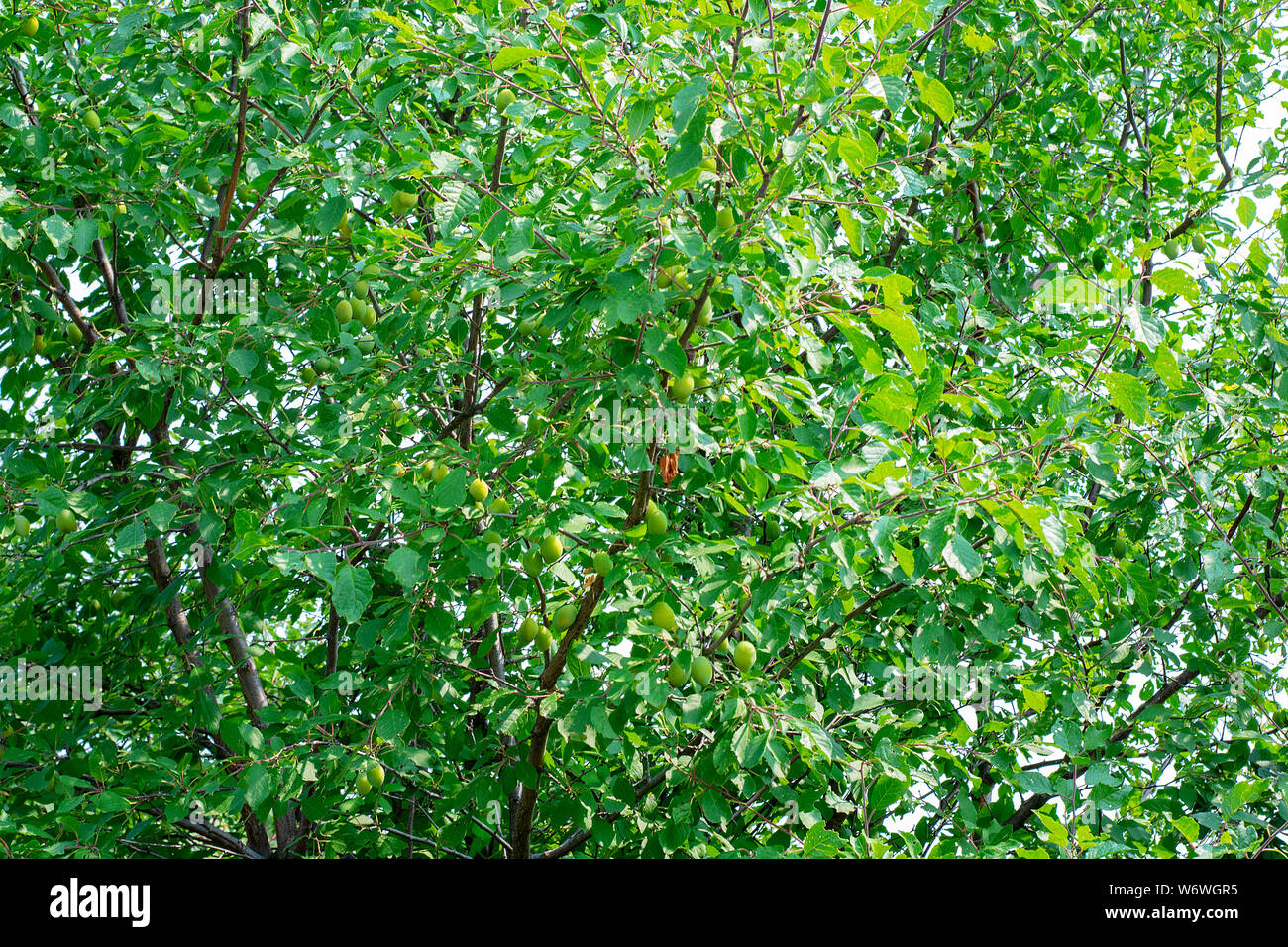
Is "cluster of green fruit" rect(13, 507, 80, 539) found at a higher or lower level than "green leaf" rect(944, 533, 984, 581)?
higher

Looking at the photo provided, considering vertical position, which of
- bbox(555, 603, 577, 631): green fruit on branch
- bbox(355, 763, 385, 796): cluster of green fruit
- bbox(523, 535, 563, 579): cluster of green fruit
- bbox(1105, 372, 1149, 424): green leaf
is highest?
bbox(1105, 372, 1149, 424): green leaf

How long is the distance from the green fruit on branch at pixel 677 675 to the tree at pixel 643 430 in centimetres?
2

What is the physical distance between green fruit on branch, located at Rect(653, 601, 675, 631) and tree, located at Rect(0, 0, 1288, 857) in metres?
0.07

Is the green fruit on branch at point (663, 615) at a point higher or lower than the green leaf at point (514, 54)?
lower

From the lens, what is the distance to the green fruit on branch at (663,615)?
3215mm

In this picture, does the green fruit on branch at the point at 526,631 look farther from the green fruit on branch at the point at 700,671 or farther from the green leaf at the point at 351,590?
the green leaf at the point at 351,590

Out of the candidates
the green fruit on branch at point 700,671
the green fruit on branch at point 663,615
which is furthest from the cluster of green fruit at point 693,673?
the green fruit on branch at point 663,615

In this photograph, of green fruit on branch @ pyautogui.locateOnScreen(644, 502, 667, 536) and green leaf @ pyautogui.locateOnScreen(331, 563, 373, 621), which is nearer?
green leaf @ pyautogui.locateOnScreen(331, 563, 373, 621)

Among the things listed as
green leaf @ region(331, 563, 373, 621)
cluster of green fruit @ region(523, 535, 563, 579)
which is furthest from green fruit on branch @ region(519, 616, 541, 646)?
green leaf @ region(331, 563, 373, 621)

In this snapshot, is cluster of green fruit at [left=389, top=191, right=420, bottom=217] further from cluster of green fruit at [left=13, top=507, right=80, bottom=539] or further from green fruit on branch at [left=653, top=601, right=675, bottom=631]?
green fruit on branch at [left=653, top=601, right=675, bottom=631]

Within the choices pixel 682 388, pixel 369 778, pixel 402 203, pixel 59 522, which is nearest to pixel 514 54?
pixel 682 388

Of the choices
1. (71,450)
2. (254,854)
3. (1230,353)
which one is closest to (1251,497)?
(1230,353)

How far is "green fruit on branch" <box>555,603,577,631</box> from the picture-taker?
3.58 meters

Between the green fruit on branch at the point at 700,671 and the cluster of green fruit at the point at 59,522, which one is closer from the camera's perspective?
the green fruit on branch at the point at 700,671
